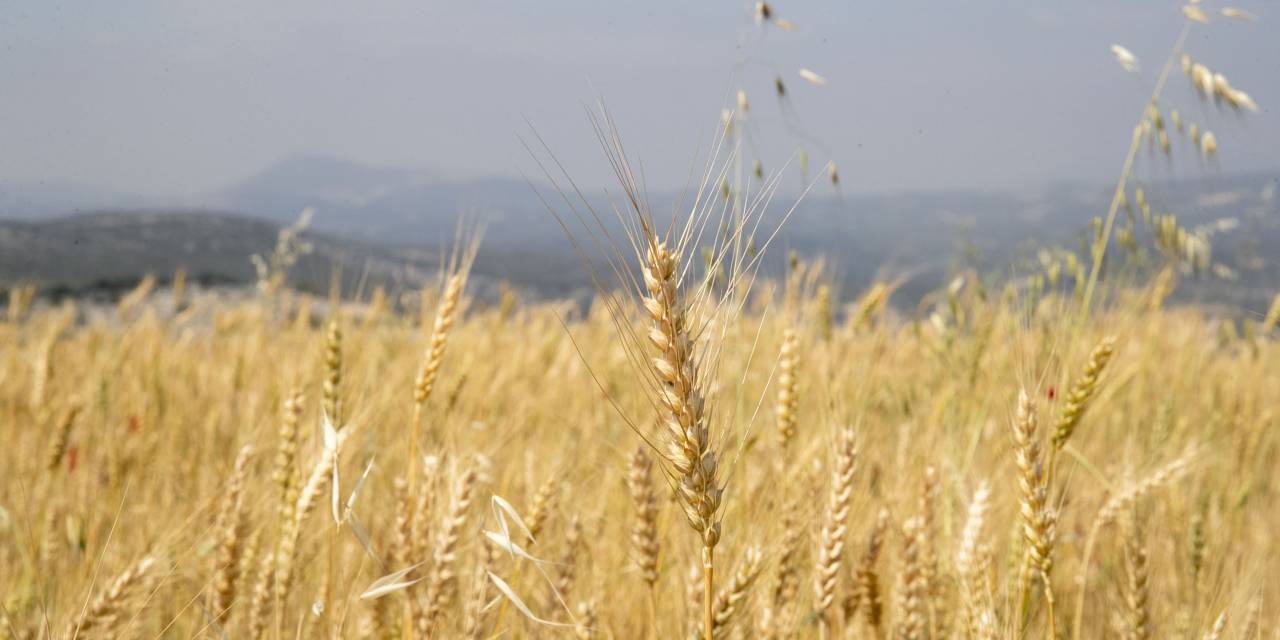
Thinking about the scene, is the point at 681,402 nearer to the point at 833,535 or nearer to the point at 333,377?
the point at 833,535

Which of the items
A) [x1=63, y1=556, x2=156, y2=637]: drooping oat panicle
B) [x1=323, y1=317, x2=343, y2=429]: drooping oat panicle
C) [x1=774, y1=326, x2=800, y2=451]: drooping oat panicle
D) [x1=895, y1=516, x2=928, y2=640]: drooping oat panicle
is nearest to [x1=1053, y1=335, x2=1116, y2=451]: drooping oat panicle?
[x1=895, y1=516, x2=928, y2=640]: drooping oat panicle

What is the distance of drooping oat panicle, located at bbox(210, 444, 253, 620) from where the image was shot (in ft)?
4.66

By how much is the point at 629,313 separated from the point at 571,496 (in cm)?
151

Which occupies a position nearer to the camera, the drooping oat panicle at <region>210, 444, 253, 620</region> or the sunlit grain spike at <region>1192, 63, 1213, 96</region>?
the drooping oat panicle at <region>210, 444, 253, 620</region>

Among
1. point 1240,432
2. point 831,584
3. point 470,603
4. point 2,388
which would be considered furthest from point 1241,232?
point 2,388

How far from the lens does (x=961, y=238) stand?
397cm

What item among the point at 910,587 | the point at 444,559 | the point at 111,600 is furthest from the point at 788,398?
the point at 111,600

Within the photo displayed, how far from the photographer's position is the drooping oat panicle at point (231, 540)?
4.66 ft

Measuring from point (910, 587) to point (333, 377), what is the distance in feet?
3.79

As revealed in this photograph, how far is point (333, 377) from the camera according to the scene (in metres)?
1.75

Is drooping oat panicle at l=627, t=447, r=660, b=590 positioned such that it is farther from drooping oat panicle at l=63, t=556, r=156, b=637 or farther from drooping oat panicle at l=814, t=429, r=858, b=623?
drooping oat panicle at l=63, t=556, r=156, b=637

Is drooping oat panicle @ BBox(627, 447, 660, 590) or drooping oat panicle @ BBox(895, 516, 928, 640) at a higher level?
drooping oat panicle @ BBox(627, 447, 660, 590)

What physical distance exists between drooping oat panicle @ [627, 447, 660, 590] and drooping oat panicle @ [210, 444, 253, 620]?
0.66 metres

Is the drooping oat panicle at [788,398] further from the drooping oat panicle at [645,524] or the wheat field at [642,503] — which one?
the drooping oat panicle at [645,524]
